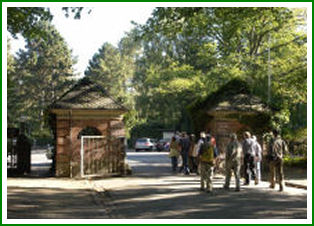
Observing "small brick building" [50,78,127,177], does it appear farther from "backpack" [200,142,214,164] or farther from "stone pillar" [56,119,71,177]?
"backpack" [200,142,214,164]

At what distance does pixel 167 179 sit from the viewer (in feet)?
65.9

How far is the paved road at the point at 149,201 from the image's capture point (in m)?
11.3

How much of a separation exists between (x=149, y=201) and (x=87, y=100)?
415 inches

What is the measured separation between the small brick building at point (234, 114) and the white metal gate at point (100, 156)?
15.8 feet

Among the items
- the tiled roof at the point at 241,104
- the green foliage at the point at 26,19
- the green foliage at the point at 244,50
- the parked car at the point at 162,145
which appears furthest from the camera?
the parked car at the point at 162,145

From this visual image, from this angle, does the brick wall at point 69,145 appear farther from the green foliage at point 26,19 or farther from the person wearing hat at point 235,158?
the person wearing hat at point 235,158

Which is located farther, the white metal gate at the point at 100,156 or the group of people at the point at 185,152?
the group of people at the point at 185,152

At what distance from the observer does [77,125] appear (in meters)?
22.8

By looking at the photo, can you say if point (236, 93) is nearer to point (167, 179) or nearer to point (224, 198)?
point (167, 179)

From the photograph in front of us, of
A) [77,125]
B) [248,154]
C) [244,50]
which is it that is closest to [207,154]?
[248,154]

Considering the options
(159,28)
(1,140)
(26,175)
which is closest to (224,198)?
(1,140)

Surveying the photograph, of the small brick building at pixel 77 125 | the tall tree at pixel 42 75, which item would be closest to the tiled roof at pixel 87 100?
the small brick building at pixel 77 125

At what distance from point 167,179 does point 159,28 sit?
6236 millimetres

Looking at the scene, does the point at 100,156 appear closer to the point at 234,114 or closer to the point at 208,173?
the point at 234,114
